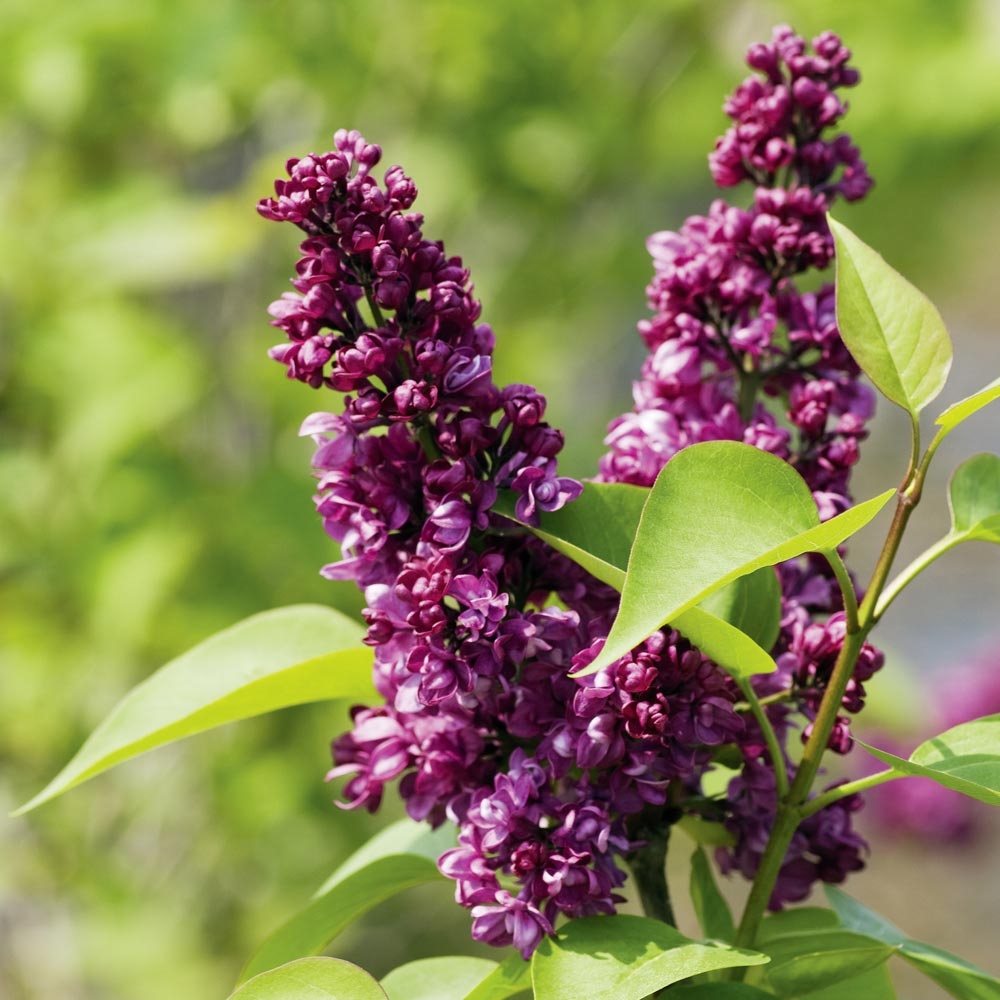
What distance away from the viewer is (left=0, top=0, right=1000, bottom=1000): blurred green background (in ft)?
4.34

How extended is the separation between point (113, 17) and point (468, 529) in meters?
1.12

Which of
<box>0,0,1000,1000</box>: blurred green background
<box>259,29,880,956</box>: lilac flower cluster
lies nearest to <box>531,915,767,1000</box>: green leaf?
<box>259,29,880,956</box>: lilac flower cluster

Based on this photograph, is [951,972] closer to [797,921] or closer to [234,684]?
[797,921]

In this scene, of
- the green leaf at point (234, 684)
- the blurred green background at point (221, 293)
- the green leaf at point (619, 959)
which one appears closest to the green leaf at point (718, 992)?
the green leaf at point (619, 959)

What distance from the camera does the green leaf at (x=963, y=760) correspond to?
0.32 m

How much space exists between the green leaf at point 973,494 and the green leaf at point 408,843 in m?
0.21

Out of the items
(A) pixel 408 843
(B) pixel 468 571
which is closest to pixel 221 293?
(A) pixel 408 843

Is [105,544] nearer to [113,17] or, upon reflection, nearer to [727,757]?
[113,17]

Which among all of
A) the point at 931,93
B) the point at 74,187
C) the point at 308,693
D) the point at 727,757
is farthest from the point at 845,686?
the point at 931,93

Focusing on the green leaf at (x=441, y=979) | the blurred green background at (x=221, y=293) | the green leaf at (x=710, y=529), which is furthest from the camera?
the blurred green background at (x=221, y=293)

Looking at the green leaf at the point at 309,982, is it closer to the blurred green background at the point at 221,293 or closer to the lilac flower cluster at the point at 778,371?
the lilac flower cluster at the point at 778,371

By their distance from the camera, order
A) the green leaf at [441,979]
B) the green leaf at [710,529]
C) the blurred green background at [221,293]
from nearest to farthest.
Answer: the green leaf at [710,529]
the green leaf at [441,979]
the blurred green background at [221,293]

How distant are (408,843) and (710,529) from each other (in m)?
0.22

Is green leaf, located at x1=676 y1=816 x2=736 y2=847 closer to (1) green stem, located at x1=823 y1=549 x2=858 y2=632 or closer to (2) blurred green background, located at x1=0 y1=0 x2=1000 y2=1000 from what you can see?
(1) green stem, located at x1=823 y1=549 x2=858 y2=632
